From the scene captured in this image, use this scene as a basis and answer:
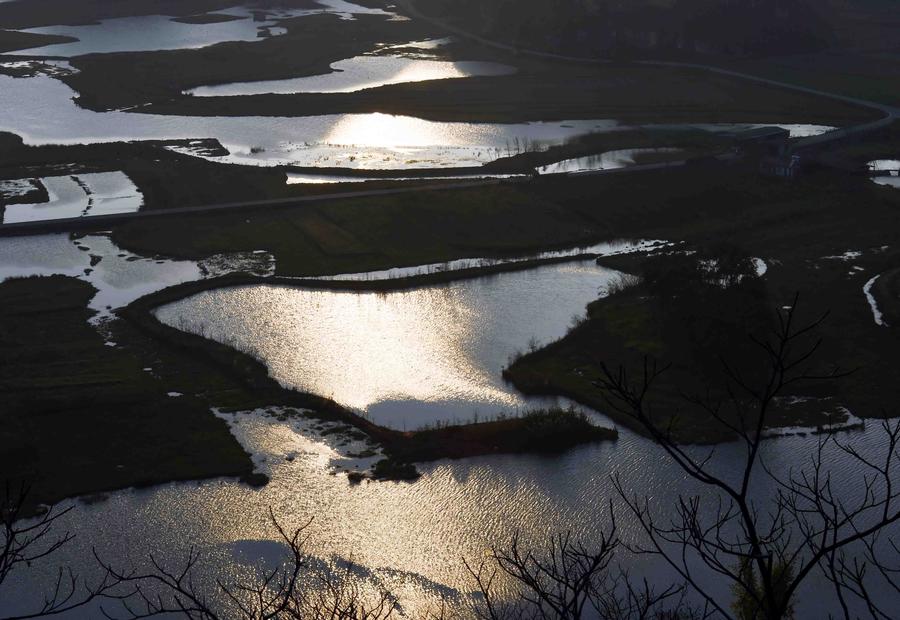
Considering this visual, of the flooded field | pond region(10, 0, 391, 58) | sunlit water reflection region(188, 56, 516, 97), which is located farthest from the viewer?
pond region(10, 0, 391, 58)

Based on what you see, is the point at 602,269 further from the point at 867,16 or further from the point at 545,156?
the point at 867,16

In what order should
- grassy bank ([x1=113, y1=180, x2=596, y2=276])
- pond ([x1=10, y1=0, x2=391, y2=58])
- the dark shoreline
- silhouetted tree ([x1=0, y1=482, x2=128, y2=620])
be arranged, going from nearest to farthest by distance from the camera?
silhouetted tree ([x1=0, y1=482, x2=128, y2=620]) < the dark shoreline < grassy bank ([x1=113, y1=180, x2=596, y2=276]) < pond ([x1=10, y1=0, x2=391, y2=58])

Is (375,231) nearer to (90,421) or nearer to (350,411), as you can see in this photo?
(350,411)

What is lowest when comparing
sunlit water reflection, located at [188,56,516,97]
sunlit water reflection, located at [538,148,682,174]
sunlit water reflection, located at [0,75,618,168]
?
sunlit water reflection, located at [188,56,516,97]

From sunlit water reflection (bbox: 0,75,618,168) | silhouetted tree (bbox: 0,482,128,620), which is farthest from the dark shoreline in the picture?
sunlit water reflection (bbox: 0,75,618,168)

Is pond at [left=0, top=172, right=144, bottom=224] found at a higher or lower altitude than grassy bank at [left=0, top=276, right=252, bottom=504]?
lower

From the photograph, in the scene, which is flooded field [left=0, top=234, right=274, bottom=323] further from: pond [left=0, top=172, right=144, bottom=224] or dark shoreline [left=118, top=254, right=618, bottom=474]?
pond [left=0, top=172, right=144, bottom=224]

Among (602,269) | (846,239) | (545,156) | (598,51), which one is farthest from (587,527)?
(598,51)

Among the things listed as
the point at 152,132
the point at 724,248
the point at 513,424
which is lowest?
the point at 152,132

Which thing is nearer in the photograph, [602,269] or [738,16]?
[602,269]

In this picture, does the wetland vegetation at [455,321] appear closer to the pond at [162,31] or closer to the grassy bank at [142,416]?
the grassy bank at [142,416]

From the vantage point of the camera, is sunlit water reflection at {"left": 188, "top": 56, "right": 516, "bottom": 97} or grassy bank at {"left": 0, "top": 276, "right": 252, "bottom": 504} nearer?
grassy bank at {"left": 0, "top": 276, "right": 252, "bottom": 504}
